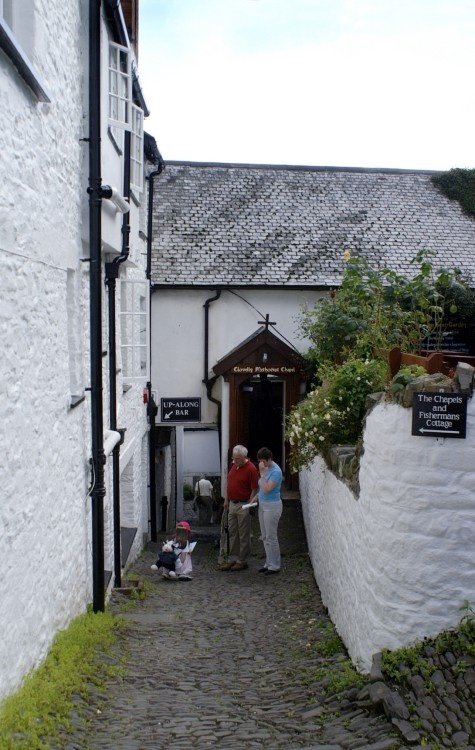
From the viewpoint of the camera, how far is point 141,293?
14289mm

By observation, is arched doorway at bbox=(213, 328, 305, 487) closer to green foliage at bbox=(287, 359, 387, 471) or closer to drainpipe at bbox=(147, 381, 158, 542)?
drainpipe at bbox=(147, 381, 158, 542)

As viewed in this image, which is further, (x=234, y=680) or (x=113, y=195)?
(x=113, y=195)

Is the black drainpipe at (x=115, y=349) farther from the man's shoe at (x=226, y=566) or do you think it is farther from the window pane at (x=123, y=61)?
the man's shoe at (x=226, y=566)

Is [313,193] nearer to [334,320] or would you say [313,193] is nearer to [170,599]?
[334,320]

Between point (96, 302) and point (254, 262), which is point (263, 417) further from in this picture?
point (96, 302)

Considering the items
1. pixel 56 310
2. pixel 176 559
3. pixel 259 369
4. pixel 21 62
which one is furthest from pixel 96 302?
pixel 259 369

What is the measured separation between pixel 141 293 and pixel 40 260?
871 cm

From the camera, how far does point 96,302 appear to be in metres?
7.57

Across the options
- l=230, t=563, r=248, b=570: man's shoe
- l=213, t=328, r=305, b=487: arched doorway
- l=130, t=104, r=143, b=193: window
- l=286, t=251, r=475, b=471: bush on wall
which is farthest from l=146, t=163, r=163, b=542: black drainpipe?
l=230, t=563, r=248, b=570: man's shoe

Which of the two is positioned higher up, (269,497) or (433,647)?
(433,647)

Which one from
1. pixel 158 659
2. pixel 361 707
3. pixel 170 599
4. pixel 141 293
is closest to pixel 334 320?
pixel 141 293

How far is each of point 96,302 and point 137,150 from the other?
449 cm

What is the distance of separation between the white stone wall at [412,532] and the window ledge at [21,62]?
3323 mm

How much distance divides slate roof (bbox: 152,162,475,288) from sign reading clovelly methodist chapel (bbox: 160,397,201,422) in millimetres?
2440
